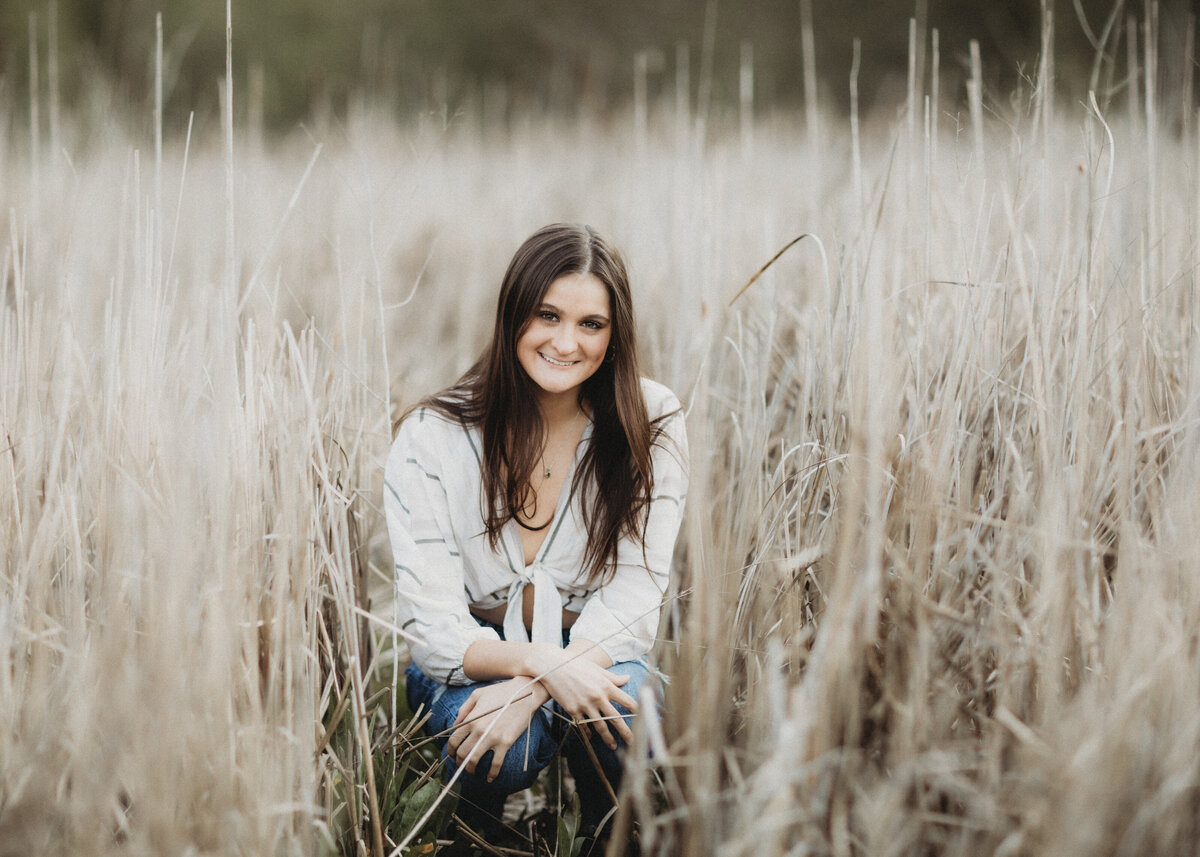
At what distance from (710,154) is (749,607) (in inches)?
86.7

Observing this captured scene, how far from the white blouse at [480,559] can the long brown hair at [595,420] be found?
0.02 metres

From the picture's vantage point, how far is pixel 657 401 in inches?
55.1

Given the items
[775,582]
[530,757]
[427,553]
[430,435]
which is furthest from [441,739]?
[775,582]

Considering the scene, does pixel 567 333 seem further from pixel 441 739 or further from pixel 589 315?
pixel 441 739

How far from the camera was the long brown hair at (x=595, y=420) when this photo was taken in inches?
50.5

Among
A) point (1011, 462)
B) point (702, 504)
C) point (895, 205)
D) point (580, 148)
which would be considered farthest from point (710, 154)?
point (702, 504)

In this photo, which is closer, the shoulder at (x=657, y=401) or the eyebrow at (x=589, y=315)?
the eyebrow at (x=589, y=315)

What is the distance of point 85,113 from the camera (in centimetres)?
331

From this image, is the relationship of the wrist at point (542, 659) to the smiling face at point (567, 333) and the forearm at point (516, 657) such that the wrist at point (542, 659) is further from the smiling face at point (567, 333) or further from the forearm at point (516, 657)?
the smiling face at point (567, 333)

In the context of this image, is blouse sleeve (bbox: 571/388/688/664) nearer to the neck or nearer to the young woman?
the young woman

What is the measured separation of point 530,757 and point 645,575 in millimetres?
320

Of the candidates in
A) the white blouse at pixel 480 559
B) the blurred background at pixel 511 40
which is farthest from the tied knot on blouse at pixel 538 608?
the blurred background at pixel 511 40

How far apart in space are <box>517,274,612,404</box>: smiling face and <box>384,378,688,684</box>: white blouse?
136 millimetres

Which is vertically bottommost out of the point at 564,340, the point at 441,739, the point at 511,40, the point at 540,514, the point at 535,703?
the point at 441,739
